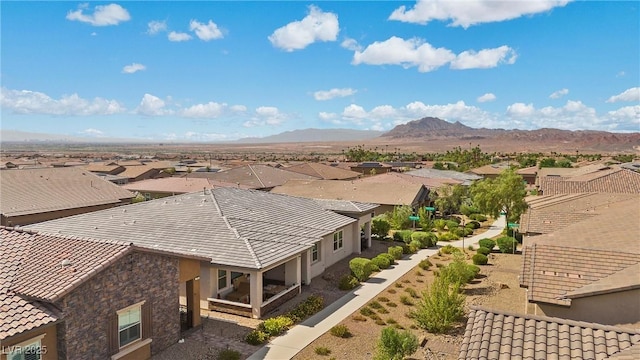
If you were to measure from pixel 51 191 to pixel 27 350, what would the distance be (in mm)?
33550

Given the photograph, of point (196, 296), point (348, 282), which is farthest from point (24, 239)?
point (348, 282)

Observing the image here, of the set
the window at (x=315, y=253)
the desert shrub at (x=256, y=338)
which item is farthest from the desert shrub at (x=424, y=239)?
the desert shrub at (x=256, y=338)

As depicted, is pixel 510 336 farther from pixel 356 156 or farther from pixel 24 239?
pixel 356 156

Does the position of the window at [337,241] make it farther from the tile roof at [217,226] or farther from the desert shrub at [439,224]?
the desert shrub at [439,224]

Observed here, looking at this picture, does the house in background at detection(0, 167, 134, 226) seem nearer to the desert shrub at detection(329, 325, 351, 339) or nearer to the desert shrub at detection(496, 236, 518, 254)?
the desert shrub at detection(329, 325, 351, 339)

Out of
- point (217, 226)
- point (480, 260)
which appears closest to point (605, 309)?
point (480, 260)

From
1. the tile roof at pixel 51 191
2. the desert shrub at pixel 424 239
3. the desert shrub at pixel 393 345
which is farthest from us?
the tile roof at pixel 51 191

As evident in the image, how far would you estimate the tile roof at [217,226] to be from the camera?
69.9 ft

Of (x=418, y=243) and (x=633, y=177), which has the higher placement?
(x=633, y=177)

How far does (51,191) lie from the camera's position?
135ft

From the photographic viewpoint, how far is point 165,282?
16.3 metres

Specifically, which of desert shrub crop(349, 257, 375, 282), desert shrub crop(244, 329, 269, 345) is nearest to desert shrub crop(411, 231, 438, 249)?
desert shrub crop(349, 257, 375, 282)

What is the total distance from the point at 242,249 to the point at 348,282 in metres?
6.68

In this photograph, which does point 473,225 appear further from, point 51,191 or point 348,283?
point 51,191
